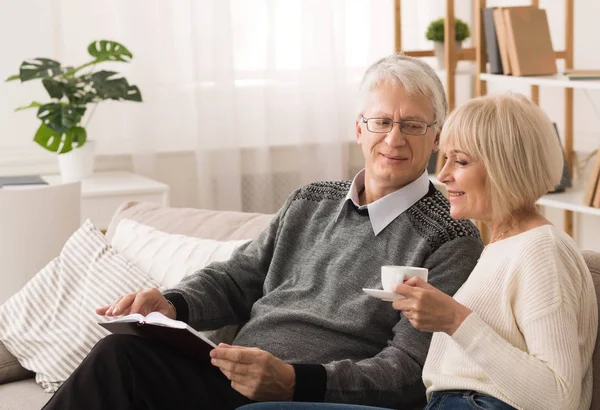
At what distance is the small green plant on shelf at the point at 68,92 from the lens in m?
3.74

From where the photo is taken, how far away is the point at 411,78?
2.05 m

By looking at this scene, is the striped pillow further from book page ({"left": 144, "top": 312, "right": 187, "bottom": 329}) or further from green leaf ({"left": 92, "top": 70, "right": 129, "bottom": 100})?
green leaf ({"left": 92, "top": 70, "right": 129, "bottom": 100})

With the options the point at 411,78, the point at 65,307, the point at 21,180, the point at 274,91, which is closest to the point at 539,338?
the point at 411,78

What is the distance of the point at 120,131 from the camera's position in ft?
14.0

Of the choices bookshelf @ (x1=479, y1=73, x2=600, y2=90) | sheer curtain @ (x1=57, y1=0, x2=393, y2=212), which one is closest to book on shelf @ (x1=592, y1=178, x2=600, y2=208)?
bookshelf @ (x1=479, y1=73, x2=600, y2=90)

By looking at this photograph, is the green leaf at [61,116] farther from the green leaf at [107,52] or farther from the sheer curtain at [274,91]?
the sheer curtain at [274,91]

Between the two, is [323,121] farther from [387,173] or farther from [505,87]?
[387,173]

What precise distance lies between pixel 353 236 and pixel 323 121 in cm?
254

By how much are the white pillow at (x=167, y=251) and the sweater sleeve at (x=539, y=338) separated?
38.4 inches

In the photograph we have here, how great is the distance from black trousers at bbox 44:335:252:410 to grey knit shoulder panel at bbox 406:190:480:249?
522 millimetres

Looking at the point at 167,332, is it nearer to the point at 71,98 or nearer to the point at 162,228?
the point at 162,228

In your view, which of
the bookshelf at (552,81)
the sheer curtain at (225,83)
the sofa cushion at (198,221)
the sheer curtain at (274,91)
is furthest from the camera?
the sheer curtain at (274,91)

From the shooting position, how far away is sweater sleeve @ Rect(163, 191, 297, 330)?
2.17 metres

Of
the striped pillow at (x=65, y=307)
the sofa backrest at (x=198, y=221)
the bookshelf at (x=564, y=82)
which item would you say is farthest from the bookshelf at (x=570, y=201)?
the striped pillow at (x=65, y=307)
